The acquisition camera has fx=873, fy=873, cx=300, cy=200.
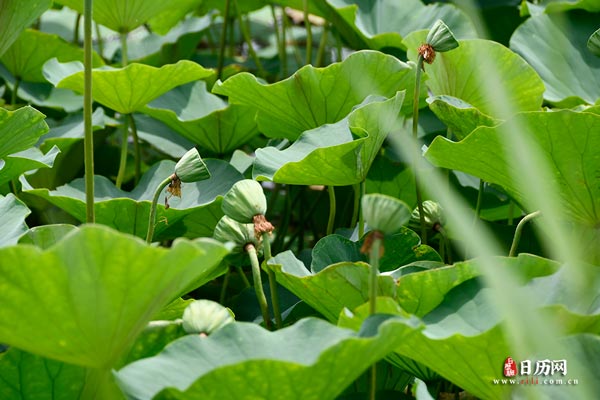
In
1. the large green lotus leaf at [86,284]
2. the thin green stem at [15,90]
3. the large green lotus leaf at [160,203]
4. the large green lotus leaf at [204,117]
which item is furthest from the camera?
the thin green stem at [15,90]

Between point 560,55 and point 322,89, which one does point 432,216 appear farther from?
point 560,55

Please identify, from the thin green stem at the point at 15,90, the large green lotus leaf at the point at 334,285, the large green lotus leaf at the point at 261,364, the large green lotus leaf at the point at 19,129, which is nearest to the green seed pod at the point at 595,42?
the large green lotus leaf at the point at 334,285

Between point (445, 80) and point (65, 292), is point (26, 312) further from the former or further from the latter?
point (445, 80)

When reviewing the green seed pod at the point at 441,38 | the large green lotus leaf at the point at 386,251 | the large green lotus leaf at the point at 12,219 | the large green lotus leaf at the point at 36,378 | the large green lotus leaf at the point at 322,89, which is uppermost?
the green seed pod at the point at 441,38

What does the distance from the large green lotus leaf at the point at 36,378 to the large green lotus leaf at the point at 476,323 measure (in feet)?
0.82

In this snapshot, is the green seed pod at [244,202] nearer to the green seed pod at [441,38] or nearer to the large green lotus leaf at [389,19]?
the green seed pod at [441,38]

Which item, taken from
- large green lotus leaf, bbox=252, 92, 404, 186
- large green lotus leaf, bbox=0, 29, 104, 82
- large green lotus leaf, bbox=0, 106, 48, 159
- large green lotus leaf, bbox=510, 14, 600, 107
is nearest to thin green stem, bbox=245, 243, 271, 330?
large green lotus leaf, bbox=252, 92, 404, 186

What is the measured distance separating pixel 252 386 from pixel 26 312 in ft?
0.60

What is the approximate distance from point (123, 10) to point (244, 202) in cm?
74

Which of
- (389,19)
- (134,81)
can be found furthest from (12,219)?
(389,19)

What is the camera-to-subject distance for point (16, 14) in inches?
42.4

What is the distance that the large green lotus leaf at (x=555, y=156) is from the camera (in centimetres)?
90

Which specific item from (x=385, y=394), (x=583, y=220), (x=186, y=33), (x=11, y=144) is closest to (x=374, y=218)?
(x=385, y=394)

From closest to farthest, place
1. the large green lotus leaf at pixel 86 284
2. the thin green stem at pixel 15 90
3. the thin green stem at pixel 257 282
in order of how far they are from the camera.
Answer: the large green lotus leaf at pixel 86 284 → the thin green stem at pixel 257 282 → the thin green stem at pixel 15 90
